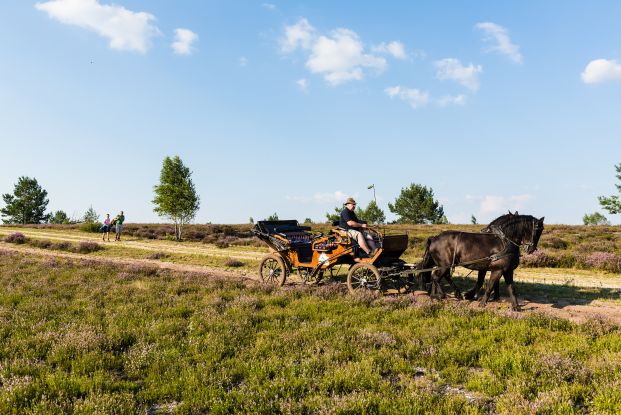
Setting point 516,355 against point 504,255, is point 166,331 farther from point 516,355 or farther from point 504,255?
→ point 504,255

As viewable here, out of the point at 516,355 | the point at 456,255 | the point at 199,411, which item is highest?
the point at 456,255

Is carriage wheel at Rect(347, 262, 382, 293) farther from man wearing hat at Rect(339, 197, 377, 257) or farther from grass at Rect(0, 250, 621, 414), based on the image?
grass at Rect(0, 250, 621, 414)

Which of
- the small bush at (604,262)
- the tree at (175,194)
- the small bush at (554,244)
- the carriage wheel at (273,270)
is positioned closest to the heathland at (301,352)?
the carriage wheel at (273,270)

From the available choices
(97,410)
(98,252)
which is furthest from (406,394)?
(98,252)

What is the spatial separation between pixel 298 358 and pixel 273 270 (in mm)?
7837

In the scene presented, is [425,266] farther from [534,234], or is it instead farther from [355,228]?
[534,234]

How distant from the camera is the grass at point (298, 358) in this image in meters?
5.19

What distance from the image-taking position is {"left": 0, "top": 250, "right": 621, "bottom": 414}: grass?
17.0 feet

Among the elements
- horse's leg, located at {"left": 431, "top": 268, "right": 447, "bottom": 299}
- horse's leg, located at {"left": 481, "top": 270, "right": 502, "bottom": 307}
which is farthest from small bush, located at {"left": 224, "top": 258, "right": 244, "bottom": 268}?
horse's leg, located at {"left": 481, "top": 270, "right": 502, "bottom": 307}

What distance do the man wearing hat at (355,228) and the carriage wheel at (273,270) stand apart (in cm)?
294

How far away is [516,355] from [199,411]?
5073mm

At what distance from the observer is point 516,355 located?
21.1 feet

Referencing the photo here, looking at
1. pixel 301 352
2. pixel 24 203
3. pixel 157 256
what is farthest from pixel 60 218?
pixel 301 352

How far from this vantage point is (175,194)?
138ft
